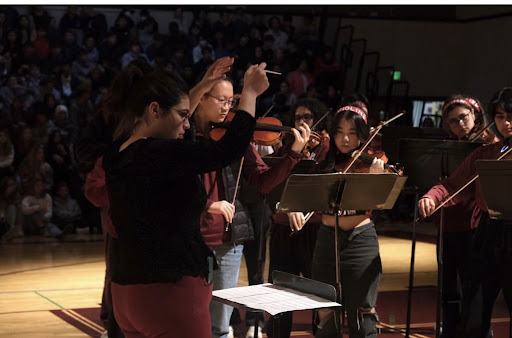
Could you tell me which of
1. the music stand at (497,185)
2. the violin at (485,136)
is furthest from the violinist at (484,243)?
the violin at (485,136)

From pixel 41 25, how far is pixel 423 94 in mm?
6641

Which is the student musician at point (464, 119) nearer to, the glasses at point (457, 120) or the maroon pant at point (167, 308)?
the glasses at point (457, 120)

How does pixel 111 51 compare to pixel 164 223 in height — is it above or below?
above

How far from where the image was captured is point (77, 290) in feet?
22.2

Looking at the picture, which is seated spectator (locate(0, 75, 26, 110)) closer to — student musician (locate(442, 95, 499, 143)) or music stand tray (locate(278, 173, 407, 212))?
student musician (locate(442, 95, 499, 143))

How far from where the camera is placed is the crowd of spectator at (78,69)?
975cm

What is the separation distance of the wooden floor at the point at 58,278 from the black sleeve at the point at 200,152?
10.7 ft

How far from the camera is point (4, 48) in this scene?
11438mm

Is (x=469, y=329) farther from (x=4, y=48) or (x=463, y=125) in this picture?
(x=4, y=48)

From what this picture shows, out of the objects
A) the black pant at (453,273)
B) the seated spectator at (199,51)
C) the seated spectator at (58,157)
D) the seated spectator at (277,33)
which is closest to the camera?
the black pant at (453,273)

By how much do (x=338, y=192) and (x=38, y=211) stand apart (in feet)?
22.7

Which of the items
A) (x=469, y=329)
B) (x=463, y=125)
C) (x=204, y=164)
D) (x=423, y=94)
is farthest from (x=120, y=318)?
(x=423, y=94)

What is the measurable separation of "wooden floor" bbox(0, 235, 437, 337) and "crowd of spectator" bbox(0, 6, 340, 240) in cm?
66

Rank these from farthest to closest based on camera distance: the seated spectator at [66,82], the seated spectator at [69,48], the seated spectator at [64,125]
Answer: the seated spectator at [69,48] < the seated spectator at [66,82] < the seated spectator at [64,125]
